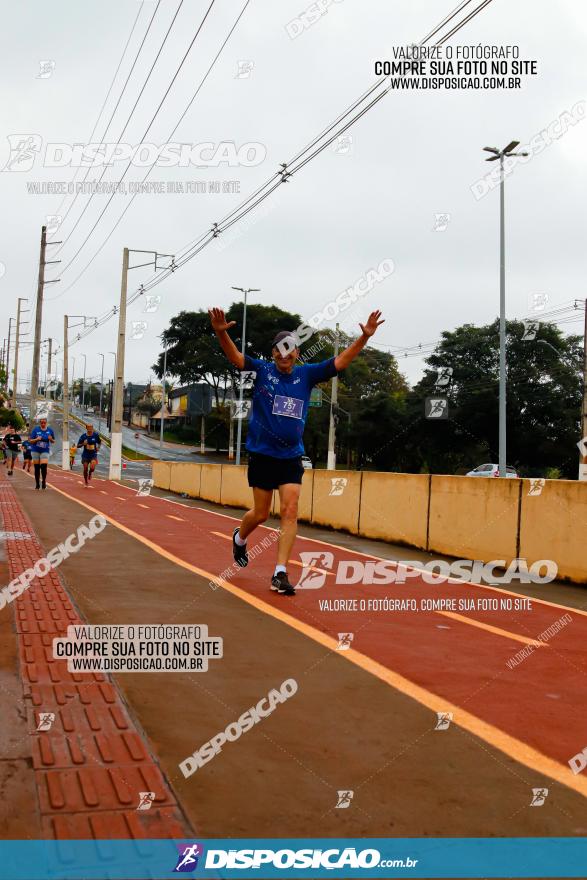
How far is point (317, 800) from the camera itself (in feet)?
8.46

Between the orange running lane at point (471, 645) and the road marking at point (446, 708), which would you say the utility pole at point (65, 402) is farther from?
the road marking at point (446, 708)

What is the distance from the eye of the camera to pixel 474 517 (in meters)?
9.55

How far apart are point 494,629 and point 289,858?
336cm

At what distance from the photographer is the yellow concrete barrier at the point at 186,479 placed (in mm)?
24797

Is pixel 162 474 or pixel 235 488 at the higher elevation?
pixel 235 488

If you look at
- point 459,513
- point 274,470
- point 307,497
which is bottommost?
point 307,497

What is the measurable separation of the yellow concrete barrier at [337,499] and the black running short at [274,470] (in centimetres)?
615

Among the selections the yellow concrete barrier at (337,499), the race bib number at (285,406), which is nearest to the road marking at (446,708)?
the race bib number at (285,406)

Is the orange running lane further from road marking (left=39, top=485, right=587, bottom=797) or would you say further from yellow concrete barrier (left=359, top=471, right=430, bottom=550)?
yellow concrete barrier (left=359, top=471, right=430, bottom=550)

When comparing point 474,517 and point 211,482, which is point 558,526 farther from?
point 211,482

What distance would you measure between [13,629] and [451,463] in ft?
189

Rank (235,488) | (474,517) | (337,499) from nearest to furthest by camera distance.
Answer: (474,517)
(337,499)
(235,488)

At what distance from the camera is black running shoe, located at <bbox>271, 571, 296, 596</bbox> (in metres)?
6.16

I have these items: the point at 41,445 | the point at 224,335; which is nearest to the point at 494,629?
the point at 224,335
